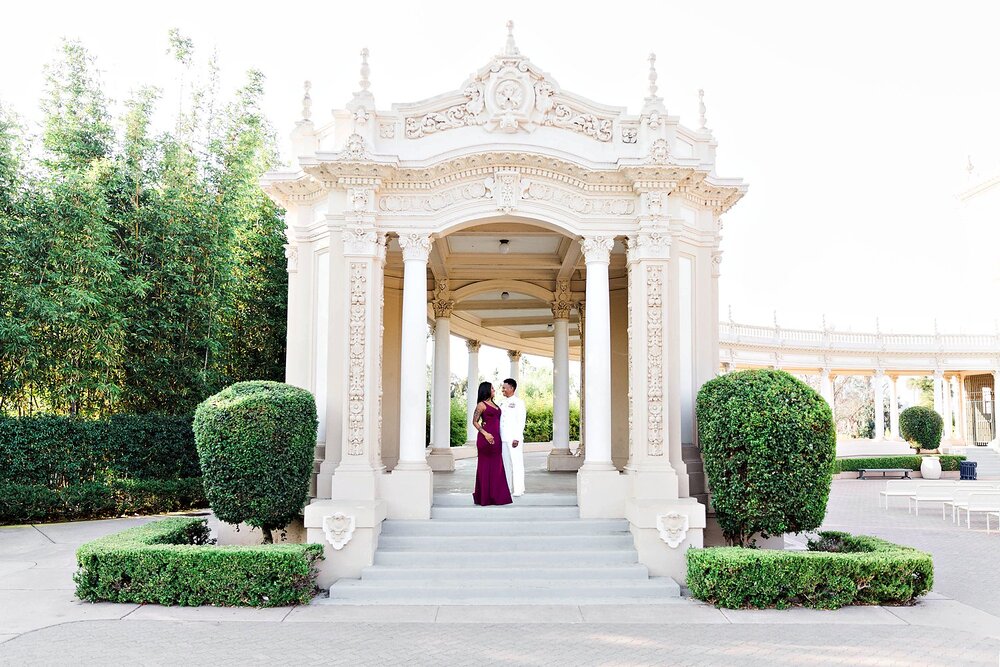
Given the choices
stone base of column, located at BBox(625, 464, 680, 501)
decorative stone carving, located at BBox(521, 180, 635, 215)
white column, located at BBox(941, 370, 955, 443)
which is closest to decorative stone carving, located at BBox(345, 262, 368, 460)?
decorative stone carving, located at BBox(521, 180, 635, 215)

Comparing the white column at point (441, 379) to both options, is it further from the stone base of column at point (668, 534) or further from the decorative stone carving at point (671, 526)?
the decorative stone carving at point (671, 526)

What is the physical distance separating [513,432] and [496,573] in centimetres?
226

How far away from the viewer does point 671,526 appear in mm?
7910

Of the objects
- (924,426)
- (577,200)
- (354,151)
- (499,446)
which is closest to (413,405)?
(499,446)

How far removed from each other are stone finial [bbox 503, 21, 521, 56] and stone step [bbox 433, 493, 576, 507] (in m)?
5.56

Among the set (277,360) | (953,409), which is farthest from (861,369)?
(277,360)

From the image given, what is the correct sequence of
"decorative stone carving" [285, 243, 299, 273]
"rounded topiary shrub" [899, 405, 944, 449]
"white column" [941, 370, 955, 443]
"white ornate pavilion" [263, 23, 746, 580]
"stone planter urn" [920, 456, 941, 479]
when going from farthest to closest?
"white column" [941, 370, 955, 443], "rounded topiary shrub" [899, 405, 944, 449], "stone planter urn" [920, 456, 941, 479], "decorative stone carving" [285, 243, 299, 273], "white ornate pavilion" [263, 23, 746, 580]

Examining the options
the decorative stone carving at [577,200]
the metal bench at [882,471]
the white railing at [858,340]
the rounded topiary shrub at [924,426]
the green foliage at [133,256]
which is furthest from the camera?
the white railing at [858,340]

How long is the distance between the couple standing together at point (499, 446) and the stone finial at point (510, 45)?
4084 millimetres

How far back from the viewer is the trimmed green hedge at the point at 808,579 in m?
7.04

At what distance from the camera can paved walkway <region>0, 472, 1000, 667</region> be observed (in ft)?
18.4

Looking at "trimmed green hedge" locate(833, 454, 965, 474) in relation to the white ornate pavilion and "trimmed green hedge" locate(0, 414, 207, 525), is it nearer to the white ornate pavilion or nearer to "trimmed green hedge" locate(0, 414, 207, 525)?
the white ornate pavilion

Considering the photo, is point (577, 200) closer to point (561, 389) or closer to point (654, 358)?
point (654, 358)

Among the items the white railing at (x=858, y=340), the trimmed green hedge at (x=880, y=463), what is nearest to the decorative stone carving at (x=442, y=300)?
the trimmed green hedge at (x=880, y=463)
